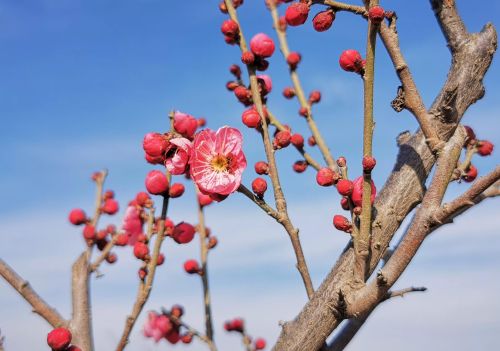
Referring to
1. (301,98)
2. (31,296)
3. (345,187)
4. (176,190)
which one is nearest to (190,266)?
(31,296)

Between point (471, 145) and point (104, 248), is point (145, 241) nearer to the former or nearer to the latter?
point (104, 248)

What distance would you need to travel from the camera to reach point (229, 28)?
6.54 ft

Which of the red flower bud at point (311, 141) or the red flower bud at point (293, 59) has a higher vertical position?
the red flower bud at point (293, 59)

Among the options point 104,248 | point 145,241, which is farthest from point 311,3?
point 104,248

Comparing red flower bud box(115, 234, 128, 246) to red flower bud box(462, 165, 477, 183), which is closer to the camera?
red flower bud box(462, 165, 477, 183)

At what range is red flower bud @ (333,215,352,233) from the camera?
166 cm

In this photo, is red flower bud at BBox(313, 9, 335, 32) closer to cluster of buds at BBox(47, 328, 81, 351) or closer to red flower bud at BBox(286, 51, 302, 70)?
cluster of buds at BBox(47, 328, 81, 351)

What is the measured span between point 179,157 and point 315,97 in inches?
72.2

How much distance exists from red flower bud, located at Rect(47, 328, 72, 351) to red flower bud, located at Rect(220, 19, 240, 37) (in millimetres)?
1166

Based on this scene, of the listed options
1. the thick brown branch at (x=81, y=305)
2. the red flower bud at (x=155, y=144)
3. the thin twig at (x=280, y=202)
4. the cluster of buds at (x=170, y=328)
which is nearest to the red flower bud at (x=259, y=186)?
the thin twig at (x=280, y=202)

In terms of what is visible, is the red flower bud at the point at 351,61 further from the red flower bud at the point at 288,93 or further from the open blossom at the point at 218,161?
the red flower bud at the point at 288,93

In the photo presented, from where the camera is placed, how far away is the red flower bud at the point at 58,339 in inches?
68.3

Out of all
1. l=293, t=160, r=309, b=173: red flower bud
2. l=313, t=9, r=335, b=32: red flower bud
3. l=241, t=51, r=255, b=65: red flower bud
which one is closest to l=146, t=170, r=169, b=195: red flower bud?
l=241, t=51, r=255, b=65: red flower bud

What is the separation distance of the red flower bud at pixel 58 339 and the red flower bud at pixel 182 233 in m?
0.67
